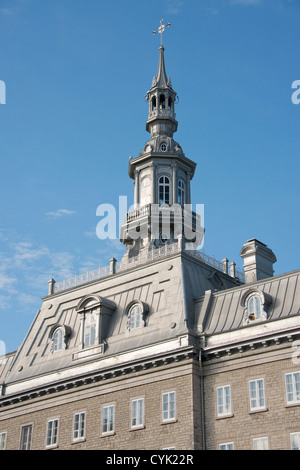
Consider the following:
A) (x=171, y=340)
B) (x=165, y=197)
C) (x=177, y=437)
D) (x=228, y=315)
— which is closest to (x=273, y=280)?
(x=228, y=315)

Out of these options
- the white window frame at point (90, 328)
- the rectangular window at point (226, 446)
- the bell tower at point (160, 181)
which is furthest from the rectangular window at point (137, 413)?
the bell tower at point (160, 181)

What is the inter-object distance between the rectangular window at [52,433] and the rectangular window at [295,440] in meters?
16.3

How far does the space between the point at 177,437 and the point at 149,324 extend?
25.5 ft

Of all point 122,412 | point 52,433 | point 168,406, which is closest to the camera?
point 168,406

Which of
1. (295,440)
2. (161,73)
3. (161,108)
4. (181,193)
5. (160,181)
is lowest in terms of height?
(295,440)

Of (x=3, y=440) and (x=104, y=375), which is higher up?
(x=104, y=375)

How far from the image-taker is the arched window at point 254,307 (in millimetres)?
43219

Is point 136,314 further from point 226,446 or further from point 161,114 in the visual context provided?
point 161,114

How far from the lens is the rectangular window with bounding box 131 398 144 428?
44.1m

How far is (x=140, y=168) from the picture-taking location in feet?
206

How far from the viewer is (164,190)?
61.3 meters

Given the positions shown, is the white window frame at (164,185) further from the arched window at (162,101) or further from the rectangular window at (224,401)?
the rectangular window at (224,401)

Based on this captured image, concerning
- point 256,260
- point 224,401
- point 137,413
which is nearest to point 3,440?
point 137,413

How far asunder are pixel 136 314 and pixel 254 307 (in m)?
8.29
